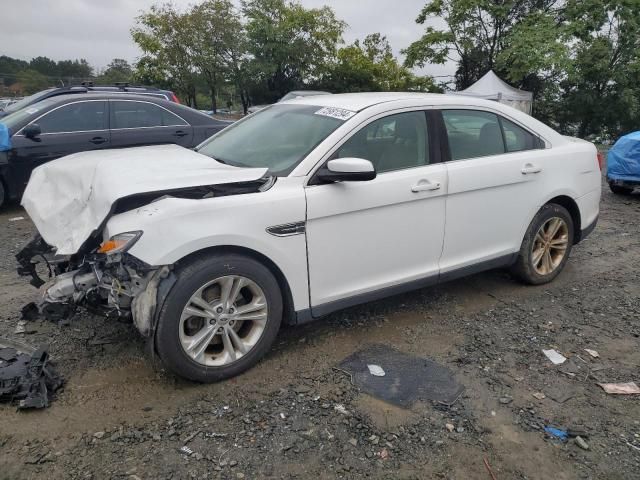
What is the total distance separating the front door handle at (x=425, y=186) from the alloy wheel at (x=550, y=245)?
1339mm

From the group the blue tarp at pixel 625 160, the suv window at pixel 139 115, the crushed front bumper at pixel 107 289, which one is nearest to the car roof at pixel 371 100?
the crushed front bumper at pixel 107 289

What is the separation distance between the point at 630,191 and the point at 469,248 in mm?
6164

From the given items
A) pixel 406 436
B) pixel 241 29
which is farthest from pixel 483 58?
pixel 406 436

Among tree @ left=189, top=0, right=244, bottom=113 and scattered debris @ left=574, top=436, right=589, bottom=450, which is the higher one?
tree @ left=189, top=0, right=244, bottom=113

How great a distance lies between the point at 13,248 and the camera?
5586 mm

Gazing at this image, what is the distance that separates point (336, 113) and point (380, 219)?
0.82 meters

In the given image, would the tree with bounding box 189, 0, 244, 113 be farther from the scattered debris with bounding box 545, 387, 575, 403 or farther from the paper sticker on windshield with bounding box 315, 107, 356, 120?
the scattered debris with bounding box 545, 387, 575, 403

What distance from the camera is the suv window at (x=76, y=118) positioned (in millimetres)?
7051

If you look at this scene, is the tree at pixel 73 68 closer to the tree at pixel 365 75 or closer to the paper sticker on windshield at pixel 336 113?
the tree at pixel 365 75

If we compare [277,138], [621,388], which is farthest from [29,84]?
[621,388]

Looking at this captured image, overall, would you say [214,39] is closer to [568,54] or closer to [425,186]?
[568,54]

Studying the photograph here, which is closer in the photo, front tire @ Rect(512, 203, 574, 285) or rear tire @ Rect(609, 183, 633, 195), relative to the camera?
front tire @ Rect(512, 203, 574, 285)

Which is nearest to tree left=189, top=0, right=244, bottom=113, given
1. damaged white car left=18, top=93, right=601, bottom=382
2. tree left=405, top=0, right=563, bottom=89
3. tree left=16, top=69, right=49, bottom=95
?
tree left=405, top=0, right=563, bottom=89

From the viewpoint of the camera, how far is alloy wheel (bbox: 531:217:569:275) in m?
4.45
